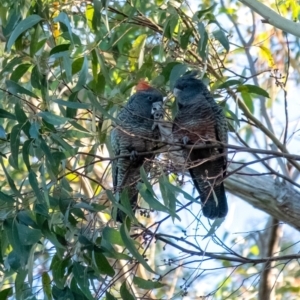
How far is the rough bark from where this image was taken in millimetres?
3070

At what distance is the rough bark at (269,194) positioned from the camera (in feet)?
10.1

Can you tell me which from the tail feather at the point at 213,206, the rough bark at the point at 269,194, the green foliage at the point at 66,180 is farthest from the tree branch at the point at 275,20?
the rough bark at the point at 269,194

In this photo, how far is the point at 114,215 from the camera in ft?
7.18

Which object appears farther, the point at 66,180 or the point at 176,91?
the point at 176,91

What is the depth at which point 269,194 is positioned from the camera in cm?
312

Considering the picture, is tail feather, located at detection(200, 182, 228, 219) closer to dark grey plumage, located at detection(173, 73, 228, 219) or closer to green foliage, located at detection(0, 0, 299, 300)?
dark grey plumage, located at detection(173, 73, 228, 219)

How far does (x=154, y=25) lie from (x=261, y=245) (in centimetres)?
125

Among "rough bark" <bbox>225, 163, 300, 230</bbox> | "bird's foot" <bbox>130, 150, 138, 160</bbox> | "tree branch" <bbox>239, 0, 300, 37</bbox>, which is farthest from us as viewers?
"rough bark" <bbox>225, 163, 300, 230</bbox>

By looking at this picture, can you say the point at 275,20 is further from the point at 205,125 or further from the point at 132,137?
the point at 132,137

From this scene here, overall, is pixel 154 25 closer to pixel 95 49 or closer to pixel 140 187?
pixel 95 49

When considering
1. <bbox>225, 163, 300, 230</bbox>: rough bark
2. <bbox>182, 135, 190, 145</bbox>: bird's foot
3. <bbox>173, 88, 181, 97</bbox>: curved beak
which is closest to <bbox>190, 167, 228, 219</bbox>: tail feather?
<bbox>182, 135, 190, 145</bbox>: bird's foot

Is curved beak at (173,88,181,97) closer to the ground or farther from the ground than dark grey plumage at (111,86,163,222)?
farther from the ground

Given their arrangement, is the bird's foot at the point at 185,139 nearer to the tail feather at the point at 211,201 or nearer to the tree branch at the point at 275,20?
the tail feather at the point at 211,201

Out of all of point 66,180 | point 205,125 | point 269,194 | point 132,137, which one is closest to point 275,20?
point 205,125
